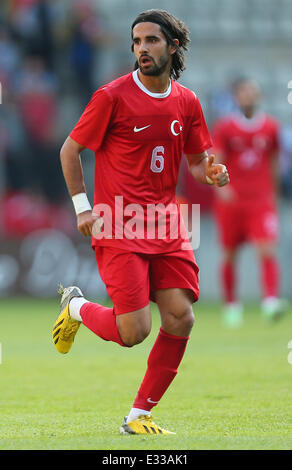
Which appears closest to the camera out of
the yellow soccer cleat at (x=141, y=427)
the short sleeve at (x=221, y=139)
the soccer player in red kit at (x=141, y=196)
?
the yellow soccer cleat at (x=141, y=427)

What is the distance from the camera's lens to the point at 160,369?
4910 mm

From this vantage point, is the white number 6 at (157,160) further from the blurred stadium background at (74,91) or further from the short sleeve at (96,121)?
the blurred stadium background at (74,91)

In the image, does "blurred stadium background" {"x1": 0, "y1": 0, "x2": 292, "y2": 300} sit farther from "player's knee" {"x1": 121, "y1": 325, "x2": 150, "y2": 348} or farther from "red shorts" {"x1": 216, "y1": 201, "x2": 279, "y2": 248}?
"player's knee" {"x1": 121, "y1": 325, "x2": 150, "y2": 348}

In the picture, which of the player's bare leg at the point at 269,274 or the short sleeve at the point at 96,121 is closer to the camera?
the short sleeve at the point at 96,121

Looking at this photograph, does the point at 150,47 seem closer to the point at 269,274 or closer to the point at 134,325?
the point at 134,325

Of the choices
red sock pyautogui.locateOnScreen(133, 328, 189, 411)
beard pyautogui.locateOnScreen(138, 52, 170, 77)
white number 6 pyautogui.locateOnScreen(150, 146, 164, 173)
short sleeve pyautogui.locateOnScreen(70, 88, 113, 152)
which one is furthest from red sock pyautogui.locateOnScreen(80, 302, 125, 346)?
beard pyautogui.locateOnScreen(138, 52, 170, 77)

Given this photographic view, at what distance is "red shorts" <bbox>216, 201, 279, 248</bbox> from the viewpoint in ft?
35.3

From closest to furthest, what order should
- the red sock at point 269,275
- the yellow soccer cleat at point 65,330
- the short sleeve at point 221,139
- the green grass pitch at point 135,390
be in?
the green grass pitch at point 135,390
the yellow soccer cleat at point 65,330
the red sock at point 269,275
the short sleeve at point 221,139

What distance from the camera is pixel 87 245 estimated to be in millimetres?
13969

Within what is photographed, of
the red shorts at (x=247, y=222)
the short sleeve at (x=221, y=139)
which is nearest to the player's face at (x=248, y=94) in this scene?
the short sleeve at (x=221, y=139)

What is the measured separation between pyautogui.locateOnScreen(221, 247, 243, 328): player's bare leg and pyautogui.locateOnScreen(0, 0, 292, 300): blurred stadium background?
120 inches

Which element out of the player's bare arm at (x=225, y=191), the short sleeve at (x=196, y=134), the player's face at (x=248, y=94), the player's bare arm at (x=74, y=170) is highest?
the player's face at (x=248, y=94)

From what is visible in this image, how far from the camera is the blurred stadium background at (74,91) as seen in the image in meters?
14.1

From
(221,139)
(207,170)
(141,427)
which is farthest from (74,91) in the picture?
(141,427)
